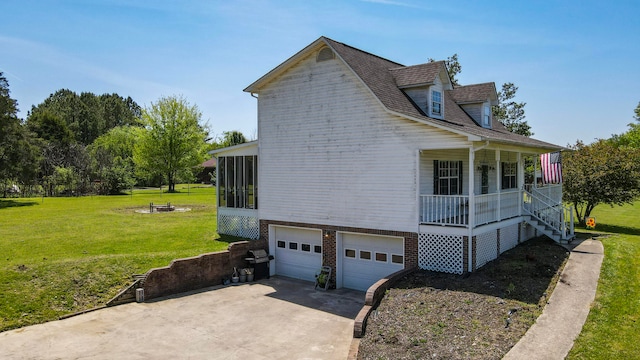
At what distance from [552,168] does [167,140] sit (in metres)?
43.9

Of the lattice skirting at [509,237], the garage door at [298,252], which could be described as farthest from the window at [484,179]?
the garage door at [298,252]

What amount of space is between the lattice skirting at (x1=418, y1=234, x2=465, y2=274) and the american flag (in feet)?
→ 26.0

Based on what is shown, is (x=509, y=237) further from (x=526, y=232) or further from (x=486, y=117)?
(x=486, y=117)

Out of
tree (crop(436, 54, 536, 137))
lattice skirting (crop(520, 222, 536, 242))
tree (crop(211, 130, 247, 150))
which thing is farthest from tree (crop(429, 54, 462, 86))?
tree (crop(211, 130, 247, 150))

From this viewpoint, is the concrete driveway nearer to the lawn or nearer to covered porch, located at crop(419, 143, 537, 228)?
covered porch, located at crop(419, 143, 537, 228)

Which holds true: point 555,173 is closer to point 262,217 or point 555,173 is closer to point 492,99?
point 492,99

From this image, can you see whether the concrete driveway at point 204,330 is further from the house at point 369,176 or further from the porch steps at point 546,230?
the porch steps at point 546,230

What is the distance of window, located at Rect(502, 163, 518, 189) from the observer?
71.9 feet

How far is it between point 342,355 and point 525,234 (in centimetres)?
1287

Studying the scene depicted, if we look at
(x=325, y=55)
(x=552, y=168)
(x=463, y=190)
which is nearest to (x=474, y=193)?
(x=463, y=190)

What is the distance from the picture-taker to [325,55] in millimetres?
16672

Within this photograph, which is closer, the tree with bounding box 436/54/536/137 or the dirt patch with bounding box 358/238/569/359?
the dirt patch with bounding box 358/238/569/359

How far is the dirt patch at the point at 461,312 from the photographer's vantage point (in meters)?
9.26

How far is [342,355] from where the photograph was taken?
10531 millimetres
